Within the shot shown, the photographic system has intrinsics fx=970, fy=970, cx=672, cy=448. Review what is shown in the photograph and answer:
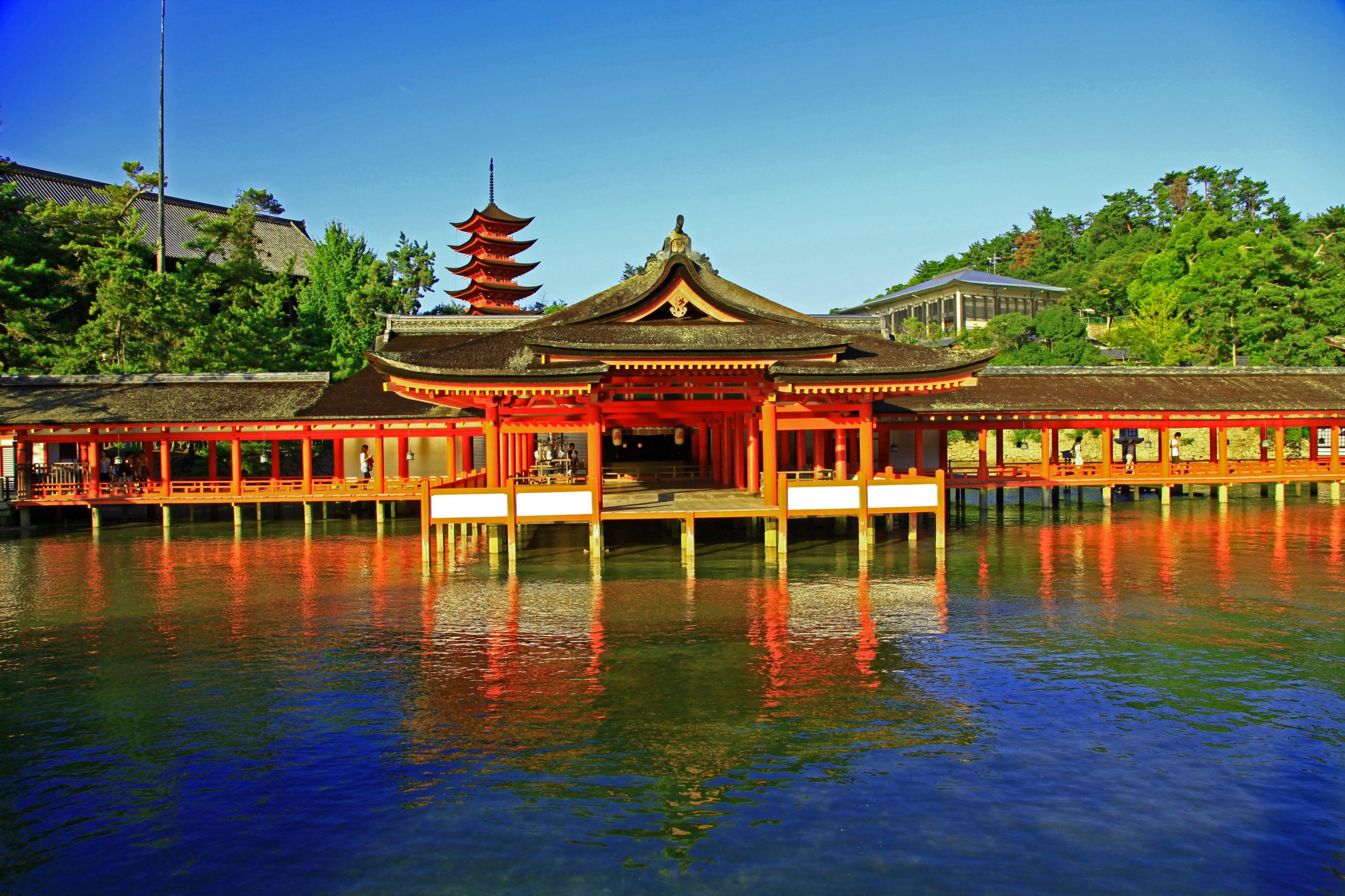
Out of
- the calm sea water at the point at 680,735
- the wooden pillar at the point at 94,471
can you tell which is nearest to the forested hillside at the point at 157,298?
the wooden pillar at the point at 94,471

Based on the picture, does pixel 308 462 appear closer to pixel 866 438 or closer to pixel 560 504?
pixel 560 504

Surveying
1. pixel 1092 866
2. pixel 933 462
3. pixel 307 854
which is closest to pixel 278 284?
pixel 933 462

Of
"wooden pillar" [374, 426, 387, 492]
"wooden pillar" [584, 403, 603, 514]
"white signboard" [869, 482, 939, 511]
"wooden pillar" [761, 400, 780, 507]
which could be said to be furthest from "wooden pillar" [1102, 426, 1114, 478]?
"wooden pillar" [374, 426, 387, 492]

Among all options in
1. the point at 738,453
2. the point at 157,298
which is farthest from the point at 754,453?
the point at 157,298

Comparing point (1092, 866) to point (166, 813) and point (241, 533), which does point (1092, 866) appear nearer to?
point (166, 813)

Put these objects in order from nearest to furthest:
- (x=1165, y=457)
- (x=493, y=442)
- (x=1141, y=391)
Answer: (x=493, y=442) → (x=1165, y=457) → (x=1141, y=391)

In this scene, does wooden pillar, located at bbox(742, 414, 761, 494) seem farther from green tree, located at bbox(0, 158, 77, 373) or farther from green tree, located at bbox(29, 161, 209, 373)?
green tree, located at bbox(0, 158, 77, 373)

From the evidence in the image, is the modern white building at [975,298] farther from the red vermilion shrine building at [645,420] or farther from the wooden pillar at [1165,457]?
the wooden pillar at [1165,457]

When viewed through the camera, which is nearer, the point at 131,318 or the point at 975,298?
the point at 131,318

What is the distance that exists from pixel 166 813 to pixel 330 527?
25004mm

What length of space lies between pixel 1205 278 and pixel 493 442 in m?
50.8

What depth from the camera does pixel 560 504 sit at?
2280 centimetres

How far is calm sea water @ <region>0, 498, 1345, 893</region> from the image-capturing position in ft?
28.4

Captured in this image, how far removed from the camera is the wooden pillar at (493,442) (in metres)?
23.5
